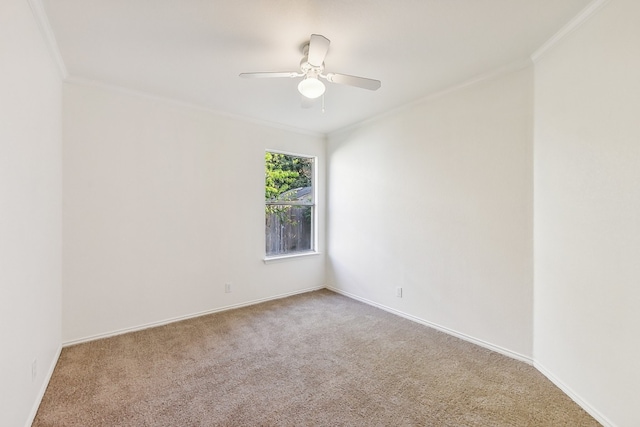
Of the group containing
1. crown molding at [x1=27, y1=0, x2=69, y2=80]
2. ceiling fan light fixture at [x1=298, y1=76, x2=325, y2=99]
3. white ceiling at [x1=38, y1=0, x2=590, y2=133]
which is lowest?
ceiling fan light fixture at [x1=298, y1=76, x2=325, y2=99]

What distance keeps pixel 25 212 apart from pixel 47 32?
4.20 feet

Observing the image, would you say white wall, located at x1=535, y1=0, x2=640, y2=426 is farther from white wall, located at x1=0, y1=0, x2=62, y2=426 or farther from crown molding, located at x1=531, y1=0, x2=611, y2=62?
white wall, located at x1=0, y1=0, x2=62, y2=426

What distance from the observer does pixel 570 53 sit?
1.93 m

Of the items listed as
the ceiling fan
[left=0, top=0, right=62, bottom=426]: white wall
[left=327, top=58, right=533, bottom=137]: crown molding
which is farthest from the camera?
[left=327, top=58, right=533, bottom=137]: crown molding

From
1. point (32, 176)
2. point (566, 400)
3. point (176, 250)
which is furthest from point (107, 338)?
point (566, 400)

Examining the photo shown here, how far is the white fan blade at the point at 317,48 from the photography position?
170 cm

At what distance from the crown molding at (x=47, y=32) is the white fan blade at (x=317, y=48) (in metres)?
1.63

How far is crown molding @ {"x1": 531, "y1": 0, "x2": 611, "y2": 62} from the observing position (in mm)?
1685

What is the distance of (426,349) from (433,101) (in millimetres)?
2538

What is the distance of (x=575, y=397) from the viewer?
1865 mm

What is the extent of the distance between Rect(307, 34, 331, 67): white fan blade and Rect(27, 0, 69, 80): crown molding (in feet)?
5.36

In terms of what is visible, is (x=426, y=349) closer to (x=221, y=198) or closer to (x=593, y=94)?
(x=593, y=94)

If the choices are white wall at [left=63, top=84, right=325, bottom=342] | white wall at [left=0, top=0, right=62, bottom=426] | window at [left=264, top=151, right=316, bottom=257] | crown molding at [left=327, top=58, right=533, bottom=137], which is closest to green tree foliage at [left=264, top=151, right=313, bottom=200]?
window at [left=264, top=151, right=316, bottom=257]

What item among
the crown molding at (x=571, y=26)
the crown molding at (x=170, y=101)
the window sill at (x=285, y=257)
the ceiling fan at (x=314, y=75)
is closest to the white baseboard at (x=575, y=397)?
the crown molding at (x=571, y=26)
